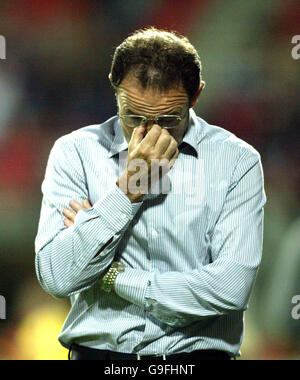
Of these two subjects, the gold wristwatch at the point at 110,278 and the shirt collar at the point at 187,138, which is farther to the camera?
the shirt collar at the point at 187,138

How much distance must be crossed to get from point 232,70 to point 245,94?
0.14 m

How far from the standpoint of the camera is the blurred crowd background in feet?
10.4

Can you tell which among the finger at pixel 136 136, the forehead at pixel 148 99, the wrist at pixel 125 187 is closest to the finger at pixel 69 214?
the wrist at pixel 125 187

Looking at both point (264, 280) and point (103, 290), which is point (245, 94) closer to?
point (264, 280)

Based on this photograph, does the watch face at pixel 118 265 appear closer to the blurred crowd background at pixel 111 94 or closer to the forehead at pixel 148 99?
the forehead at pixel 148 99

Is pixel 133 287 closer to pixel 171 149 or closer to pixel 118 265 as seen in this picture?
pixel 118 265

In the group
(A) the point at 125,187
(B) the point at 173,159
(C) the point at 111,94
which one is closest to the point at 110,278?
(A) the point at 125,187

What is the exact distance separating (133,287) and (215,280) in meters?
0.26

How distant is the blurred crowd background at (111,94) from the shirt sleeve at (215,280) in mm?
1093

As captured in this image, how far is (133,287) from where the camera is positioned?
203 cm

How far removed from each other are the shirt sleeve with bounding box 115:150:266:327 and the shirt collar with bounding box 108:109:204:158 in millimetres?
231

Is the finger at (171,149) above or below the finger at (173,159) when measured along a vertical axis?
above

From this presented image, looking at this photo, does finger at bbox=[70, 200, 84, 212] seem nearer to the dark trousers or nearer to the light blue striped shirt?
the light blue striped shirt

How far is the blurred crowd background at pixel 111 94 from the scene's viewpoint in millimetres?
3162
